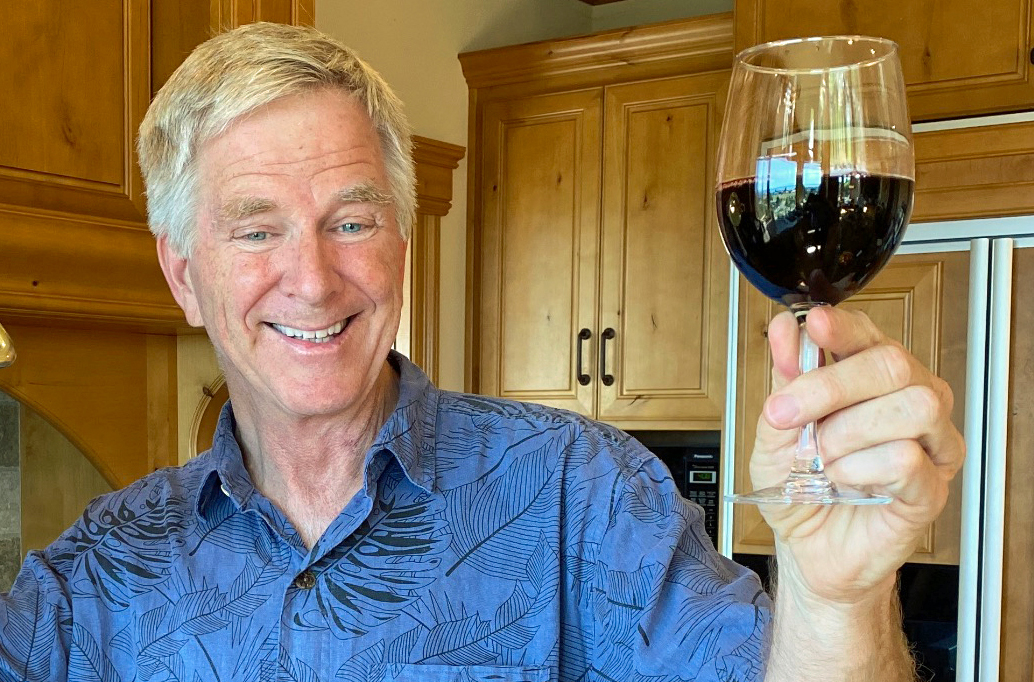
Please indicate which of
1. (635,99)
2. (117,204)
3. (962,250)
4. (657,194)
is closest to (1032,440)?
(962,250)

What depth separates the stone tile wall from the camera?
77.7 inches

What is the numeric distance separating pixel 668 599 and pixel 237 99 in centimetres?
62

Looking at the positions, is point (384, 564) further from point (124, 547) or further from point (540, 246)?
point (540, 246)

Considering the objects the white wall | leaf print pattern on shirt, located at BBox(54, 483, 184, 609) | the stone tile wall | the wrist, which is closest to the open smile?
leaf print pattern on shirt, located at BBox(54, 483, 184, 609)

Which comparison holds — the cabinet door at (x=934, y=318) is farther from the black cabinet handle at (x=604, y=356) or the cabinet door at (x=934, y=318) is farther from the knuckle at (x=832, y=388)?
the knuckle at (x=832, y=388)

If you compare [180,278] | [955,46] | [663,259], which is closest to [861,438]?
[180,278]

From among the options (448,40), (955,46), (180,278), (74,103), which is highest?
(448,40)

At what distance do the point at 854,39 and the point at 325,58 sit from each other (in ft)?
2.07

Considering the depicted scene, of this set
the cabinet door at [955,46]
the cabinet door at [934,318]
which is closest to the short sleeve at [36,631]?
the cabinet door at [934,318]

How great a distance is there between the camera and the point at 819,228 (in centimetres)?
65

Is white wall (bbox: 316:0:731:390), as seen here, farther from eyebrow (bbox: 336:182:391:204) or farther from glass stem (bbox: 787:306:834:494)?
glass stem (bbox: 787:306:834:494)

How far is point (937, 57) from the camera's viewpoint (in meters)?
2.29

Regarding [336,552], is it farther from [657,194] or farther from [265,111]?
[657,194]

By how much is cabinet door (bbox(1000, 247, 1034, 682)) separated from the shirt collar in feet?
4.39
